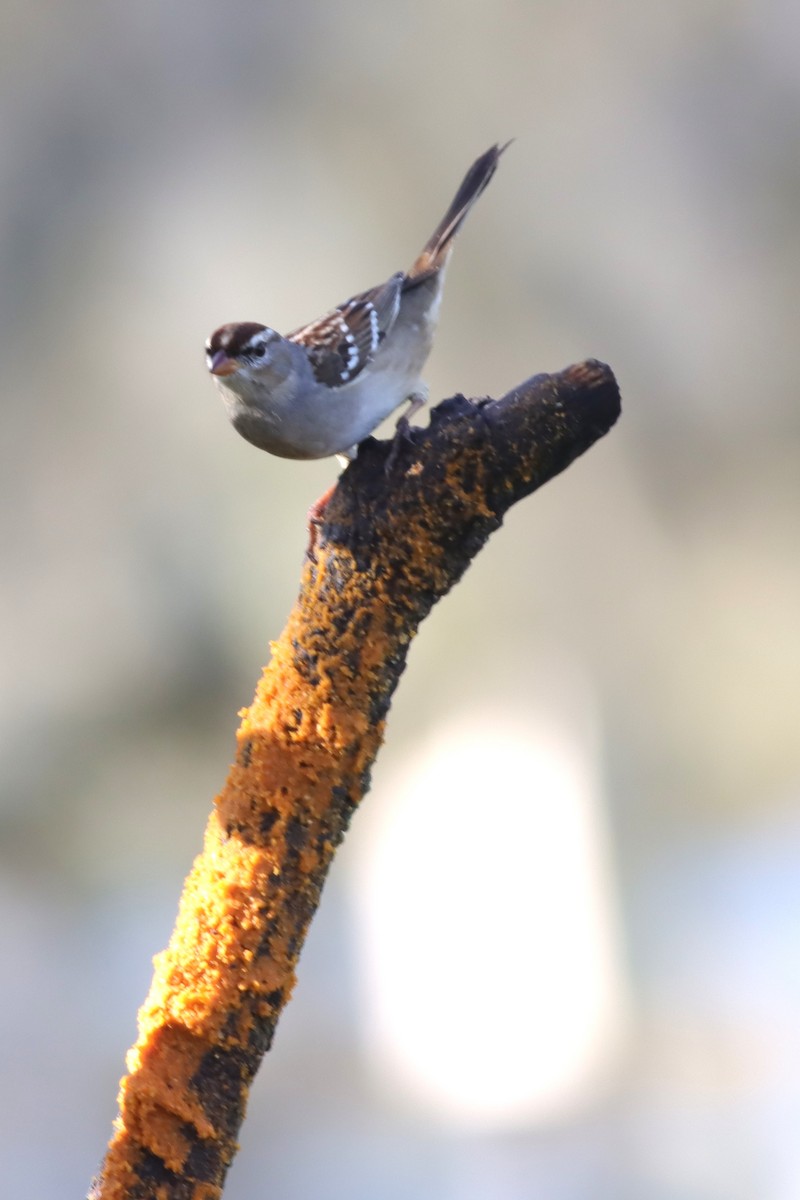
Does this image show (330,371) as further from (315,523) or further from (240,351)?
(315,523)

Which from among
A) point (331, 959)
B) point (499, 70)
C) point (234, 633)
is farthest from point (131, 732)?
point (499, 70)

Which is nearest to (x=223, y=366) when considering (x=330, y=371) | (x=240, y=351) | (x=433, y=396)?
(x=240, y=351)

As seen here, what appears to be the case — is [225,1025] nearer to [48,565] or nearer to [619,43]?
[48,565]

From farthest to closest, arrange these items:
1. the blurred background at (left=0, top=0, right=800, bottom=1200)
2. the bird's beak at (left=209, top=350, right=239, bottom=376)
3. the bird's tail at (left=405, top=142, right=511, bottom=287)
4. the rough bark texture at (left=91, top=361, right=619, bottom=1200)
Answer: the blurred background at (left=0, top=0, right=800, bottom=1200) < the bird's tail at (left=405, top=142, right=511, bottom=287) < the bird's beak at (left=209, top=350, right=239, bottom=376) < the rough bark texture at (left=91, top=361, right=619, bottom=1200)

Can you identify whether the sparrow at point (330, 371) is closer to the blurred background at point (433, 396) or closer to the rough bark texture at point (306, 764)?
the rough bark texture at point (306, 764)

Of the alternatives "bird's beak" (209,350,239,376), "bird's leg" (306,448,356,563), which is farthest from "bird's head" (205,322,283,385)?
"bird's leg" (306,448,356,563)

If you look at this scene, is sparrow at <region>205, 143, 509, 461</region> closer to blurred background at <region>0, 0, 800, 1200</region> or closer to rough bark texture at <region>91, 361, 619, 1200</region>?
rough bark texture at <region>91, 361, 619, 1200</region>

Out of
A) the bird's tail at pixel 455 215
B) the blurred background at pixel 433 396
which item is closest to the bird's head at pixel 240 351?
the bird's tail at pixel 455 215
